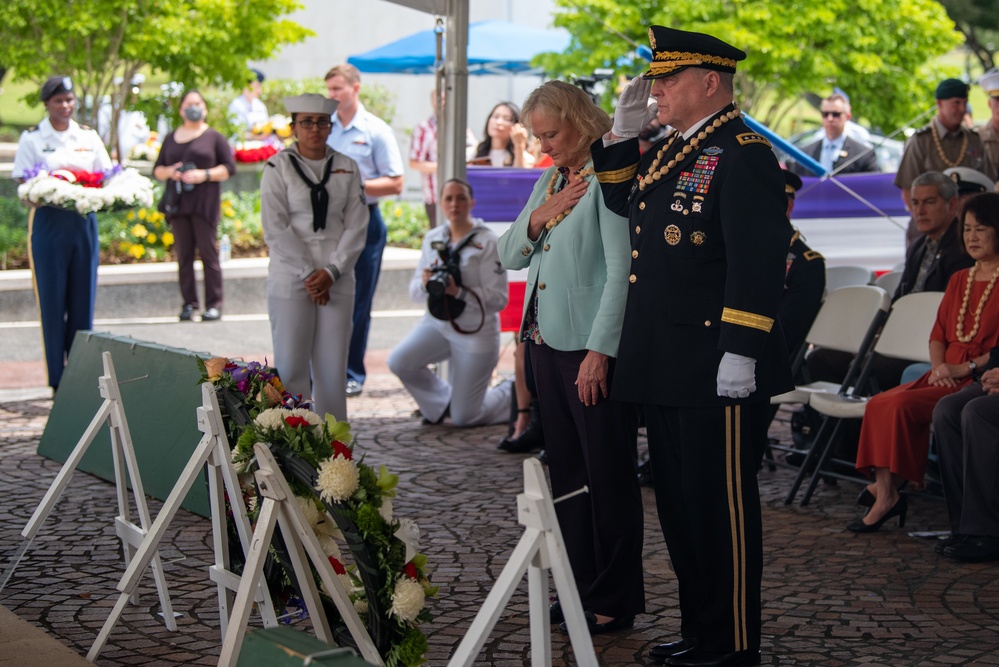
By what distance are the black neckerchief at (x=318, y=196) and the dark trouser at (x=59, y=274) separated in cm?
229

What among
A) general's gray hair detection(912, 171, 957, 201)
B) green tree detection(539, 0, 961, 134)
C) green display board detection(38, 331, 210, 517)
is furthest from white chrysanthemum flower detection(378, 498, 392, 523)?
green tree detection(539, 0, 961, 134)

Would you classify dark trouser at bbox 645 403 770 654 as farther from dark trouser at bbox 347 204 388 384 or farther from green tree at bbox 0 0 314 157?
green tree at bbox 0 0 314 157

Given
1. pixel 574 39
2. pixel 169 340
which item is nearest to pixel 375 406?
pixel 169 340

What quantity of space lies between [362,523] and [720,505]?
3.84 feet

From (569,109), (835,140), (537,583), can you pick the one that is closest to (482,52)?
(835,140)

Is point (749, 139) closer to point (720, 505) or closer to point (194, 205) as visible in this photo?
point (720, 505)

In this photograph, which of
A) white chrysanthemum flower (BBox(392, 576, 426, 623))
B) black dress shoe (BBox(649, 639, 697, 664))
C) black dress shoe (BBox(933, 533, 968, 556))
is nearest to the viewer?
white chrysanthemum flower (BBox(392, 576, 426, 623))

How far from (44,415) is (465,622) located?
15.8 ft

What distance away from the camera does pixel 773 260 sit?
12.9 feet

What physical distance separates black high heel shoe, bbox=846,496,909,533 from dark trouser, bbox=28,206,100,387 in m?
5.30

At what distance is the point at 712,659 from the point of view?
13.6 ft

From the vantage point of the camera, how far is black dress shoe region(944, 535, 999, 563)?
5539mm

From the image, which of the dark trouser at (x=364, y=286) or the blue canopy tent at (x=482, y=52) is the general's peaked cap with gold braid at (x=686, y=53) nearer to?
the dark trouser at (x=364, y=286)

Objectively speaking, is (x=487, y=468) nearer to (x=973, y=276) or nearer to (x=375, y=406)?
(x=375, y=406)
